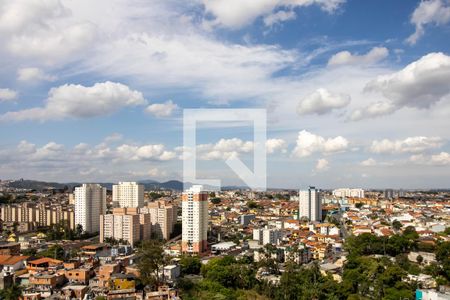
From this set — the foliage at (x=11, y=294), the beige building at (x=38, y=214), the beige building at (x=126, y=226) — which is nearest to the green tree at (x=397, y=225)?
the beige building at (x=126, y=226)

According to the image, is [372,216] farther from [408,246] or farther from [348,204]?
[408,246]

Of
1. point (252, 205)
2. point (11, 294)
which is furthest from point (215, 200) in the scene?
point (11, 294)

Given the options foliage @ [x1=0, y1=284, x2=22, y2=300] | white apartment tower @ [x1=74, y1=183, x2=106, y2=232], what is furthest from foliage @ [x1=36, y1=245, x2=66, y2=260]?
white apartment tower @ [x1=74, y1=183, x2=106, y2=232]

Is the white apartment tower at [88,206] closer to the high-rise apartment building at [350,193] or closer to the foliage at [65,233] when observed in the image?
the foliage at [65,233]

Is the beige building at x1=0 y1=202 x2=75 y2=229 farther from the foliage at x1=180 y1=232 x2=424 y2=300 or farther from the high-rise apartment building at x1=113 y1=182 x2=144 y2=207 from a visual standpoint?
the foliage at x1=180 y1=232 x2=424 y2=300

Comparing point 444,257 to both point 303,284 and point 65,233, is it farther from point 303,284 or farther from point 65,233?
point 65,233

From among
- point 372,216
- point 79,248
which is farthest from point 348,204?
point 79,248
